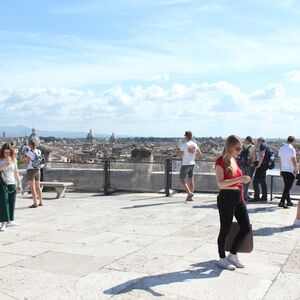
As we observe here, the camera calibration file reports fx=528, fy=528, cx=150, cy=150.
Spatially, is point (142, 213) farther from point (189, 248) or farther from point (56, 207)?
point (189, 248)

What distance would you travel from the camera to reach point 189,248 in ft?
26.4

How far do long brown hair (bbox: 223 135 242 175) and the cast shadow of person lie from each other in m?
1.29

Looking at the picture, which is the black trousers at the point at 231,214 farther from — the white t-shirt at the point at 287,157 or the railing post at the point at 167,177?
the railing post at the point at 167,177

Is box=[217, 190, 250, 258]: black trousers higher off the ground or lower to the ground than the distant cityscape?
lower

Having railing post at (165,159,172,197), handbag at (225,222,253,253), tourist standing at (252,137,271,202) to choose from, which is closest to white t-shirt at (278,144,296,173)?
tourist standing at (252,137,271,202)

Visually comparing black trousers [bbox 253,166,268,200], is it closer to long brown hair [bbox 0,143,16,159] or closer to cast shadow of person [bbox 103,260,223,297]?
long brown hair [bbox 0,143,16,159]

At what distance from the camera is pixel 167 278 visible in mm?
6398

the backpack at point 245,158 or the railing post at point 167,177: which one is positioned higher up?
the backpack at point 245,158

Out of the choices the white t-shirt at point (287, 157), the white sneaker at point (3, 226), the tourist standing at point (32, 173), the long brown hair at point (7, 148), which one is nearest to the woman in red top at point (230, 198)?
the white sneaker at point (3, 226)

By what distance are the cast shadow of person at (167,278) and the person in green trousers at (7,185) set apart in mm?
4244

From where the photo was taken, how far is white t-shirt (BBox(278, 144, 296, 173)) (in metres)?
11.9

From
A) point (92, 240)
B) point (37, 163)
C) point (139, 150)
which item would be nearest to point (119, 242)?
point (92, 240)

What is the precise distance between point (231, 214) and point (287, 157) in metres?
5.63

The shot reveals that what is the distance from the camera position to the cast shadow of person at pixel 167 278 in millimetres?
5957
